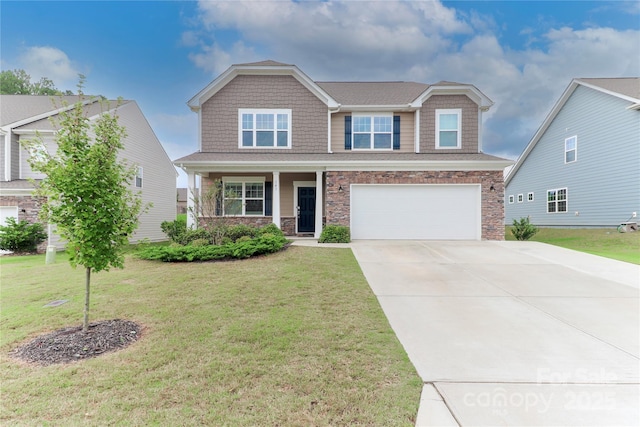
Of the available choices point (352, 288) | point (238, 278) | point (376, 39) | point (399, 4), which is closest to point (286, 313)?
point (352, 288)

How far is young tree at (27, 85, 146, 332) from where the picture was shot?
3539 mm

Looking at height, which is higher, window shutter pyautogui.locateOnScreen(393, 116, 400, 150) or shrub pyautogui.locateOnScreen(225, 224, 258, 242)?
window shutter pyautogui.locateOnScreen(393, 116, 400, 150)

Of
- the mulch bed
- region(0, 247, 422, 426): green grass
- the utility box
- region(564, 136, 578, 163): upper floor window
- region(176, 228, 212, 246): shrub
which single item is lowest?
the mulch bed

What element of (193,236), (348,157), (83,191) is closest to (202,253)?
(193,236)

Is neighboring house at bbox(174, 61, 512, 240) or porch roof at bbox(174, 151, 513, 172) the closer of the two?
porch roof at bbox(174, 151, 513, 172)

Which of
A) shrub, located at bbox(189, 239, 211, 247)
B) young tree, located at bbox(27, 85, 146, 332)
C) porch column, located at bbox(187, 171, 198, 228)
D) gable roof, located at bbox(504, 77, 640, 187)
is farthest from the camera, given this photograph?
gable roof, located at bbox(504, 77, 640, 187)

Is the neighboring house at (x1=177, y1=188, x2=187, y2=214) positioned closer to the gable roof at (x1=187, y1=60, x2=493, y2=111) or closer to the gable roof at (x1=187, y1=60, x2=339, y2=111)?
the gable roof at (x1=187, y1=60, x2=339, y2=111)

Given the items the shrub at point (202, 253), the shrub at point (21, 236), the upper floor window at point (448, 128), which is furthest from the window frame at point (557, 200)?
the shrub at point (21, 236)

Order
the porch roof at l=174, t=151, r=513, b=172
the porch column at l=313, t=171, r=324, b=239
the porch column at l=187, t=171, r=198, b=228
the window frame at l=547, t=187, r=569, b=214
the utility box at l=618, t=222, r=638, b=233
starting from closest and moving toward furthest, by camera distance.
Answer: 1. the porch column at l=187, t=171, r=198, b=228
2. the porch roof at l=174, t=151, r=513, b=172
3. the porch column at l=313, t=171, r=324, b=239
4. the utility box at l=618, t=222, r=638, b=233
5. the window frame at l=547, t=187, r=569, b=214

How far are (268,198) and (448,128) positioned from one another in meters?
9.04

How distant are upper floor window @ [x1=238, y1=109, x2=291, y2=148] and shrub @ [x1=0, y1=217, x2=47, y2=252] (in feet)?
30.7

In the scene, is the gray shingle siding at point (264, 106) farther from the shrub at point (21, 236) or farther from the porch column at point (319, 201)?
the shrub at point (21, 236)

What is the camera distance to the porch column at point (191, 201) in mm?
11491

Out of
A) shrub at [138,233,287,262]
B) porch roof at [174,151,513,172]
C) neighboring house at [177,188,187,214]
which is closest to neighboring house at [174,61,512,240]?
porch roof at [174,151,513,172]
